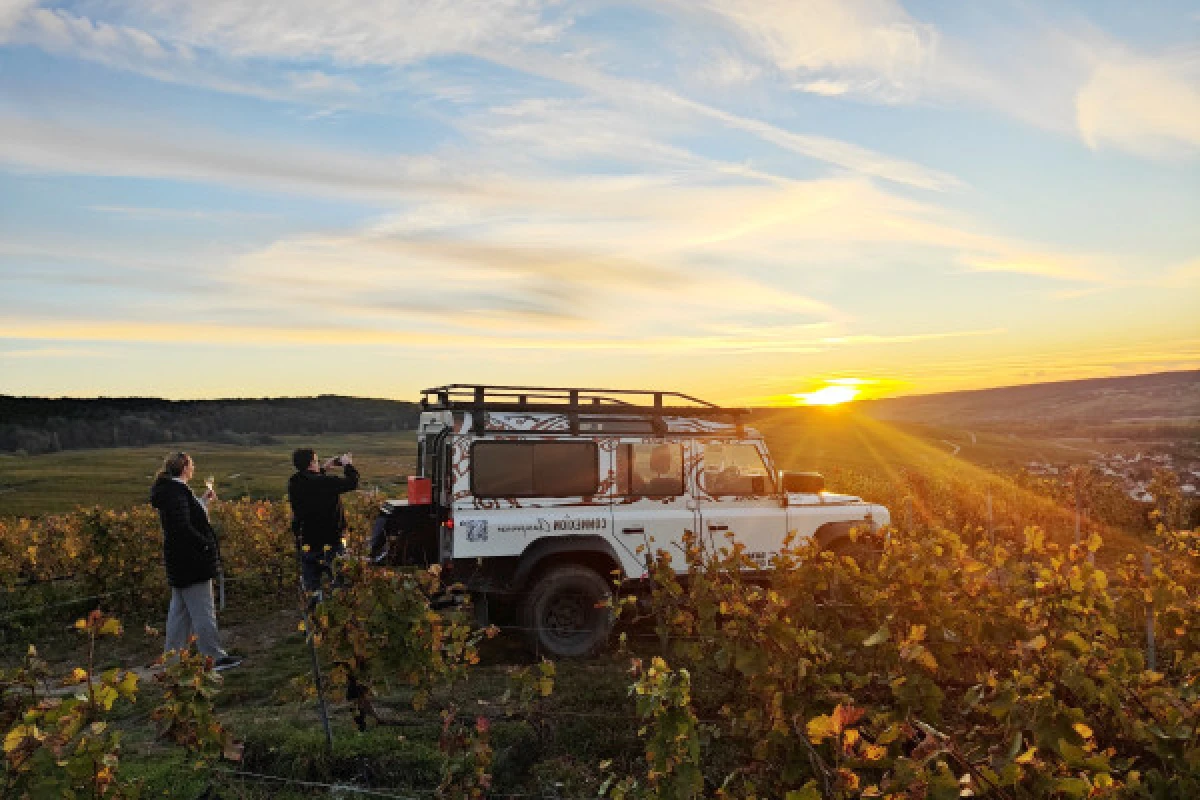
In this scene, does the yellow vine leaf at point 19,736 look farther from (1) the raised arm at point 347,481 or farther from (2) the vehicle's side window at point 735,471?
(2) the vehicle's side window at point 735,471

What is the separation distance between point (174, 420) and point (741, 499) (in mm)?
118482

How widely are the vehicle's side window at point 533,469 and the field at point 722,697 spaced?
61.2 inches

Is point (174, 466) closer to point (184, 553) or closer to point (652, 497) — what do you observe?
point (184, 553)

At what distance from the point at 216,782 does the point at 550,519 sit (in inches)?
150

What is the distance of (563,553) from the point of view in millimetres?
8508

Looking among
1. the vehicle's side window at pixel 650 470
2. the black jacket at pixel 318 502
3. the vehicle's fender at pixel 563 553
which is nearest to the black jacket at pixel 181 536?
the black jacket at pixel 318 502

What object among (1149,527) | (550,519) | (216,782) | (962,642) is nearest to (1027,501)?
(1149,527)

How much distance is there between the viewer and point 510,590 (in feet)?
27.0

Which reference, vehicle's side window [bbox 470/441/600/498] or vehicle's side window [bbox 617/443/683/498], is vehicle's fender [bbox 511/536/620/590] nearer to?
vehicle's side window [bbox 470/441/600/498]

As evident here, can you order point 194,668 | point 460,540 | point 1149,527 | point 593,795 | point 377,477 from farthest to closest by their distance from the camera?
point 377,477, point 1149,527, point 460,540, point 593,795, point 194,668

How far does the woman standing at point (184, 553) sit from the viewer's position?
8.06m

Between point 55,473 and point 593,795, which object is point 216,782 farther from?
point 55,473

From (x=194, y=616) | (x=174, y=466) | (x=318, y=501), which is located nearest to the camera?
(x=174, y=466)

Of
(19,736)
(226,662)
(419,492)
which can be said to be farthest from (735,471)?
(19,736)
